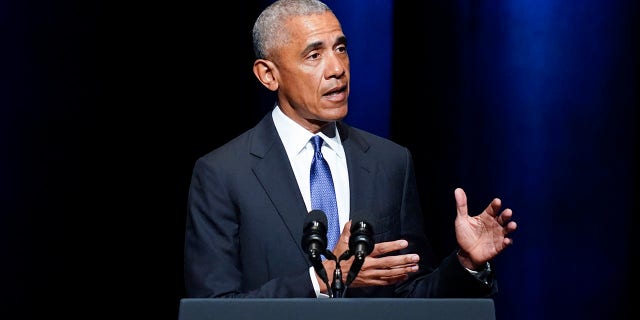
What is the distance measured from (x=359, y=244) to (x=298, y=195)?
1.71 feet

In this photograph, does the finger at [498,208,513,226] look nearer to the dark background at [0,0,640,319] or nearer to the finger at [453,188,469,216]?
the finger at [453,188,469,216]

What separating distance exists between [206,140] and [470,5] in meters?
0.97

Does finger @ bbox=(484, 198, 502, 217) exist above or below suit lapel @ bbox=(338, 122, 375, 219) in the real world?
below

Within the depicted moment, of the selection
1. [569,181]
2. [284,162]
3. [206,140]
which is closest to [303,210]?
[284,162]

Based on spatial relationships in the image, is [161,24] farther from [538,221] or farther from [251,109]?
[538,221]

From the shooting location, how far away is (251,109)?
10.8ft

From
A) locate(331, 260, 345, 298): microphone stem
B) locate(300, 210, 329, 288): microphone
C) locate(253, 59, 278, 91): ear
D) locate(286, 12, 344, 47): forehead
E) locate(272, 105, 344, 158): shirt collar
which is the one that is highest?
locate(286, 12, 344, 47): forehead

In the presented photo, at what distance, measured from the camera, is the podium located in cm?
155

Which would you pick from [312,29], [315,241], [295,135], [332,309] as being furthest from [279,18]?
[332,309]

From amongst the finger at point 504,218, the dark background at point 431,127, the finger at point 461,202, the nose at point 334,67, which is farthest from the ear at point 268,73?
the dark background at point 431,127

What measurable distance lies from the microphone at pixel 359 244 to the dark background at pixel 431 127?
4.92 feet

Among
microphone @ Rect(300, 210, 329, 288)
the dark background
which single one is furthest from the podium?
the dark background

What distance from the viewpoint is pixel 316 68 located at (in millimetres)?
2326

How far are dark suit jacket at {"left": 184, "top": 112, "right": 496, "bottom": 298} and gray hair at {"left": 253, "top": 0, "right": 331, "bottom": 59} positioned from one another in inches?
7.5
